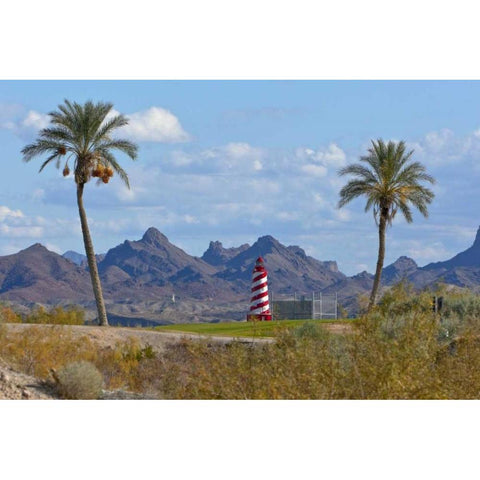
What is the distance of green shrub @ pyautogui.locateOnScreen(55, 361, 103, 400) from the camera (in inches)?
652

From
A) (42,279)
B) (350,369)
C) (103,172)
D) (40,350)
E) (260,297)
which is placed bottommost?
(40,350)

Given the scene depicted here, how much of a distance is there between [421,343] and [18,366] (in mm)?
10271

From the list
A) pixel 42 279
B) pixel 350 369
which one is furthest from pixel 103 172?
pixel 42 279

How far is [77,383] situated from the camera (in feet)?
54.4

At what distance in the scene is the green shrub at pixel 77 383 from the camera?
16.6 meters

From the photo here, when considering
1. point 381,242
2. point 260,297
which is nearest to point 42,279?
point 260,297

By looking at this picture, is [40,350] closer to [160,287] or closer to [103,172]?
[103,172]

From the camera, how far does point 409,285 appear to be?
27.4 m

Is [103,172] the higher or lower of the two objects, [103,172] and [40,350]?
the higher

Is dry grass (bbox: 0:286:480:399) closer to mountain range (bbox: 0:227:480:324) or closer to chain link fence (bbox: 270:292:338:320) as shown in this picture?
chain link fence (bbox: 270:292:338:320)

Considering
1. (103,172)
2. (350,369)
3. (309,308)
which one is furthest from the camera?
(309,308)

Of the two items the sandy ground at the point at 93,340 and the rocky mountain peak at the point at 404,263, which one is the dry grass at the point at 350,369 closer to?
the sandy ground at the point at 93,340

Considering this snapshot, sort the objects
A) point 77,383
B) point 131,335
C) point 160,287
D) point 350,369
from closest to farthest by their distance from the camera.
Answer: point 350,369, point 77,383, point 131,335, point 160,287

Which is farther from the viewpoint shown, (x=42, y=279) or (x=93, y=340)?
(x=42, y=279)
